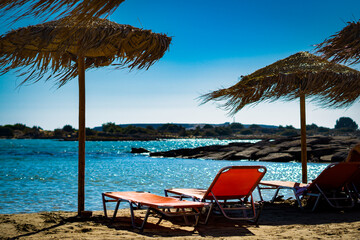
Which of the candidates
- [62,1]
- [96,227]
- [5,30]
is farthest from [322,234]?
[5,30]

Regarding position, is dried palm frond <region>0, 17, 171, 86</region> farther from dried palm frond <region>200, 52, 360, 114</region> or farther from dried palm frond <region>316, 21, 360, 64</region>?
dried palm frond <region>200, 52, 360, 114</region>

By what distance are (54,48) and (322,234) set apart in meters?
3.92

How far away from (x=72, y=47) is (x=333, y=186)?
14.1 feet

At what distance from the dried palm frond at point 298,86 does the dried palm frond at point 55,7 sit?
478 cm

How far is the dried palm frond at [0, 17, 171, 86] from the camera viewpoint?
14.2ft

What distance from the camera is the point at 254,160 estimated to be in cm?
2794

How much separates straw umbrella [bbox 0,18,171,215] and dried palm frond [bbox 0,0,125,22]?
2060 millimetres

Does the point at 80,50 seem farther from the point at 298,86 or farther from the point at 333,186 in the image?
the point at 333,186

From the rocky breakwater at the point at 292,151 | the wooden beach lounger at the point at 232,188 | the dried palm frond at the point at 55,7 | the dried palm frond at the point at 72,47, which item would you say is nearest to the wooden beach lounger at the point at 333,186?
the wooden beach lounger at the point at 232,188

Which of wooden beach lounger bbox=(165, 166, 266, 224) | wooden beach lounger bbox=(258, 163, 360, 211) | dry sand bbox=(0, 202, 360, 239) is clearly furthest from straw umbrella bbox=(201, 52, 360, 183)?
dry sand bbox=(0, 202, 360, 239)

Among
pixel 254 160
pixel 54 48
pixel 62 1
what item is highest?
pixel 54 48

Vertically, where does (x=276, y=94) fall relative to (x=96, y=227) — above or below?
above

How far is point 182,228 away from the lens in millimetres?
4855

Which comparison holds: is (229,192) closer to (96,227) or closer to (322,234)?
(322,234)
